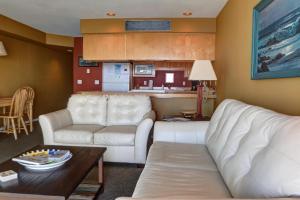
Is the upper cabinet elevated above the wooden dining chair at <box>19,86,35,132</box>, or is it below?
above

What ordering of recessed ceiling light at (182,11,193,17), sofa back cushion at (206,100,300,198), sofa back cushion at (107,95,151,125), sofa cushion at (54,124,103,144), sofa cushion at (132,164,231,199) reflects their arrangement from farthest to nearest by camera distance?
recessed ceiling light at (182,11,193,17) → sofa back cushion at (107,95,151,125) → sofa cushion at (54,124,103,144) → sofa cushion at (132,164,231,199) → sofa back cushion at (206,100,300,198)

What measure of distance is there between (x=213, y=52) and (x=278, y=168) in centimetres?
372

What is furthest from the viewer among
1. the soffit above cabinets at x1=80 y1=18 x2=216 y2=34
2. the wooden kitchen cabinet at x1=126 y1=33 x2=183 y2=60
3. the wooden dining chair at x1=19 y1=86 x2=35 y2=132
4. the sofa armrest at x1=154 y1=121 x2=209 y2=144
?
the wooden dining chair at x1=19 y1=86 x2=35 y2=132

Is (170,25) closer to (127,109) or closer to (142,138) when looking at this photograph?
(127,109)

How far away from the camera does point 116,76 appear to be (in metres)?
6.04

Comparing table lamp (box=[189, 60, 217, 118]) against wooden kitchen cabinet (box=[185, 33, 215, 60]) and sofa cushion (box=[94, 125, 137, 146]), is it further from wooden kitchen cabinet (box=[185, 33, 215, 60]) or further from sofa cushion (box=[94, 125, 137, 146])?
wooden kitchen cabinet (box=[185, 33, 215, 60])

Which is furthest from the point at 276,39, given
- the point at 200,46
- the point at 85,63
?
the point at 85,63

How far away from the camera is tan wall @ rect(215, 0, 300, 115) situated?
1.72m

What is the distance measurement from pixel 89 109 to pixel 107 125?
0.36 meters

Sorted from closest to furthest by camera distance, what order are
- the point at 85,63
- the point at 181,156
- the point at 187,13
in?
the point at 181,156, the point at 187,13, the point at 85,63

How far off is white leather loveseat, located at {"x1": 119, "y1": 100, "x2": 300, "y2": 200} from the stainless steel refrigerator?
12.7 feet

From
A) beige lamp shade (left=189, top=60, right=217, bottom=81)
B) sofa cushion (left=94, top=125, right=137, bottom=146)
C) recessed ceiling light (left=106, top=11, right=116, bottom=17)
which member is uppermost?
recessed ceiling light (left=106, top=11, right=116, bottom=17)

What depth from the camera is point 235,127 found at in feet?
5.18

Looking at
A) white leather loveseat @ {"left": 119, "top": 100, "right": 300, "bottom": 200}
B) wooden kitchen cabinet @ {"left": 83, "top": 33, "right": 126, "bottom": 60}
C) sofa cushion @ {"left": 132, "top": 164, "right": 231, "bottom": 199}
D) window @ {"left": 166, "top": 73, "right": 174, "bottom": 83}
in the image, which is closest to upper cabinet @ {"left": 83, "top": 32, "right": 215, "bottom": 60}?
wooden kitchen cabinet @ {"left": 83, "top": 33, "right": 126, "bottom": 60}
